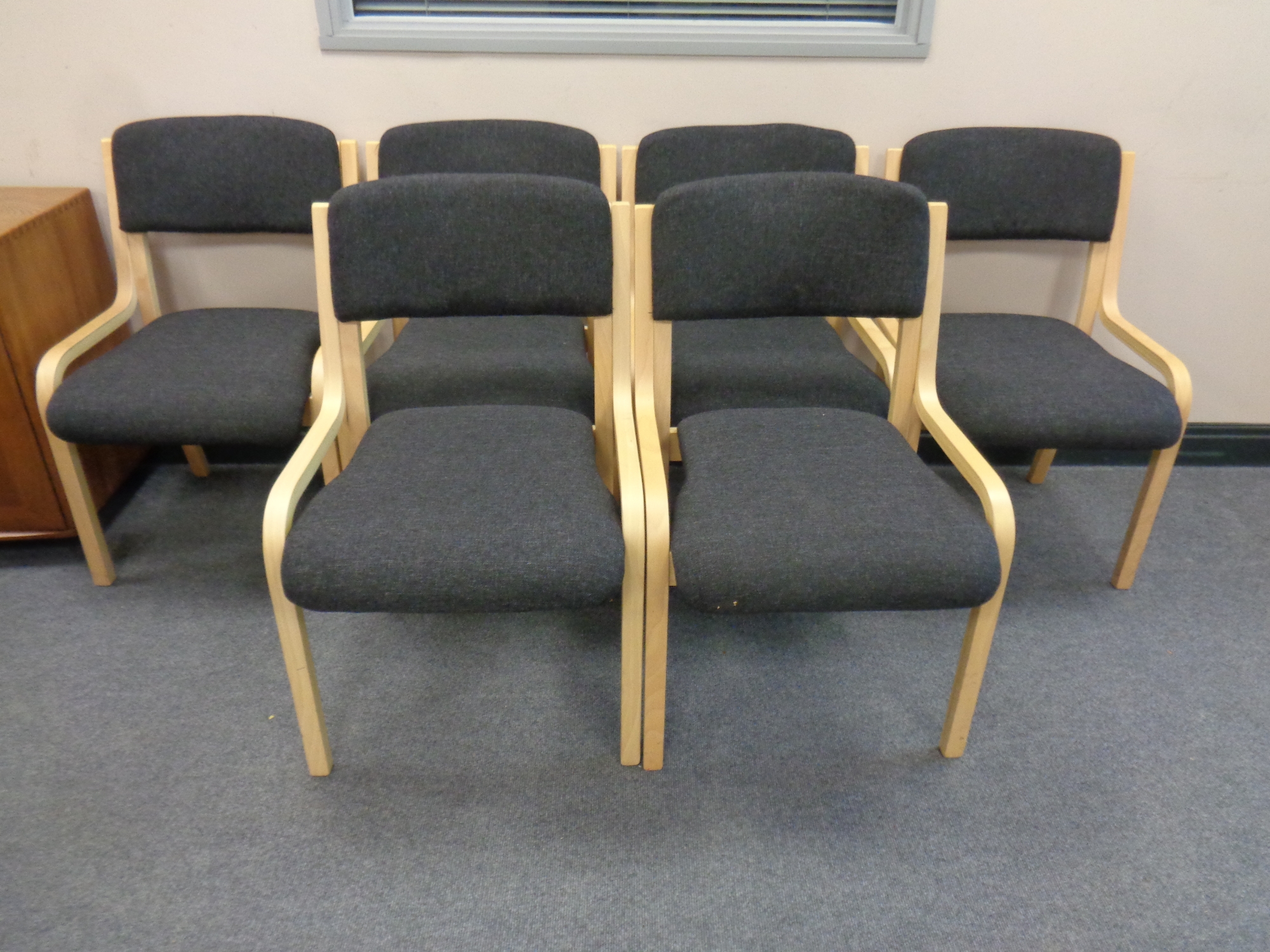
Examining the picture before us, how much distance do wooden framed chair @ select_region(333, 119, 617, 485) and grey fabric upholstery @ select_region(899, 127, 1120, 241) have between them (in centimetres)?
77

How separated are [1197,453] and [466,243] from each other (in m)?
2.18

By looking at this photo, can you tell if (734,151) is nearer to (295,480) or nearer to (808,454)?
(808,454)

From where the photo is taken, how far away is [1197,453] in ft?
7.82

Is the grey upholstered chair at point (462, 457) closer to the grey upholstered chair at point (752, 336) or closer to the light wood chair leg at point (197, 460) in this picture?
the grey upholstered chair at point (752, 336)

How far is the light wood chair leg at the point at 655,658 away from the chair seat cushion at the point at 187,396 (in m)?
0.84

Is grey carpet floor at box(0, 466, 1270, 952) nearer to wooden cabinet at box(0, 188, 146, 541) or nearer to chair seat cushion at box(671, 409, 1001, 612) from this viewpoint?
wooden cabinet at box(0, 188, 146, 541)

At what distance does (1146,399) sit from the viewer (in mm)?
1664

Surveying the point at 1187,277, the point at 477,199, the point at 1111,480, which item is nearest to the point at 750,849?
the point at 477,199

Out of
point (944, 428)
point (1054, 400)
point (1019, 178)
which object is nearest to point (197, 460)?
point (944, 428)

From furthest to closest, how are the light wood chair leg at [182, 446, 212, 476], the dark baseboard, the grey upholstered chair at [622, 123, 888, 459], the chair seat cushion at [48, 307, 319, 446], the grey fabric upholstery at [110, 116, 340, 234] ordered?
the dark baseboard < the light wood chair leg at [182, 446, 212, 476] < the grey fabric upholstery at [110, 116, 340, 234] < the grey upholstered chair at [622, 123, 888, 459] < the chair seat cushion at [48, 307, 319, 446]

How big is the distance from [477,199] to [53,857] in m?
1.24

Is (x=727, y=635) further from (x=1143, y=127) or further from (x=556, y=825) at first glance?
(x=1143, y=127)

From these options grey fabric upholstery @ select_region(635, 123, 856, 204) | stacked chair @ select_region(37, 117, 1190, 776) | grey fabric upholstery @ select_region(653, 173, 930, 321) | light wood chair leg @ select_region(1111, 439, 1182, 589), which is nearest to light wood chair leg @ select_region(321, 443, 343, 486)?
stacked chair @ select_region(37, 117, 1190, 776)

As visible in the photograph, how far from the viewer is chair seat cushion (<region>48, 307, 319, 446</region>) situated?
1.58 meters
